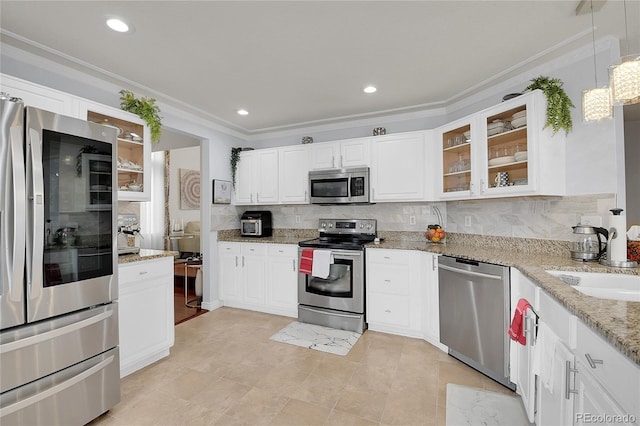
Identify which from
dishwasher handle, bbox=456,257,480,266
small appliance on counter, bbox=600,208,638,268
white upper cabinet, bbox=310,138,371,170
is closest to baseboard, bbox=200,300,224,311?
white upper cabinet, bbox=310,138,371,170

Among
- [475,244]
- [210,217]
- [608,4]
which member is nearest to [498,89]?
[608,4]

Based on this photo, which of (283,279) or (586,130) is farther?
(283,279)

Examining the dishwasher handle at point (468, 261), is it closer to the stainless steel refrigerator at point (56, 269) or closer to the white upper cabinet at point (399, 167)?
the white upper cabinet at point (399, 167)

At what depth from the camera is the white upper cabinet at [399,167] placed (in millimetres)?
3299

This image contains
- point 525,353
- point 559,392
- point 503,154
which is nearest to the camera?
point 559,392

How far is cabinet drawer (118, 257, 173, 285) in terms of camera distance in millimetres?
2285

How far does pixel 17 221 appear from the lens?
1.49 metres

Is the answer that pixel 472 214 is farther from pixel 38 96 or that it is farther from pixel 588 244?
pixel 38 96

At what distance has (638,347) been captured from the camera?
29.3 inches

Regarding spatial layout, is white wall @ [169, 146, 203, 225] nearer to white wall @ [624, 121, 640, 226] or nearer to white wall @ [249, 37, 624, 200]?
white wall @ [249, 37, 624, 200]

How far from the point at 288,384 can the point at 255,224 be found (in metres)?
2.40

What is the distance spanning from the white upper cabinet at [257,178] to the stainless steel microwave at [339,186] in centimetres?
62

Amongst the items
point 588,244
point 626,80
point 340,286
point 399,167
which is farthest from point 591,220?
point 340,286

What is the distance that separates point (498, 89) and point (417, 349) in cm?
267
